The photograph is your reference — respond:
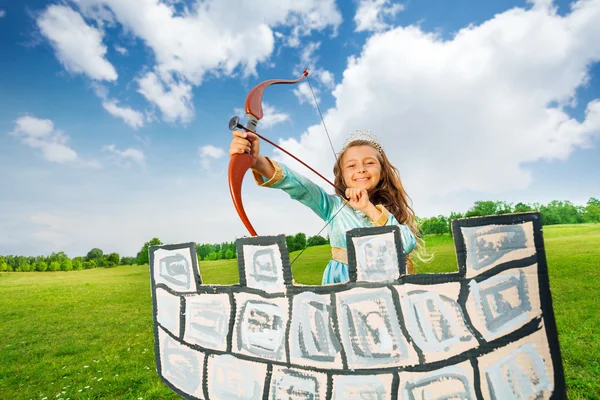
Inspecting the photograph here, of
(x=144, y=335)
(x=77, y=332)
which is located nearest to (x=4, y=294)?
(x=77, y=332)

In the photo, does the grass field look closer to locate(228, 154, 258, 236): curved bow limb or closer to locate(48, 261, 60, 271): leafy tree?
locate(228, 154, 258, 236): curved bow limb

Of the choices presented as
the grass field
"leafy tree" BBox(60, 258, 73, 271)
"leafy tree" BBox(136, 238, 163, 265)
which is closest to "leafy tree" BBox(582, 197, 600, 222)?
the grass field

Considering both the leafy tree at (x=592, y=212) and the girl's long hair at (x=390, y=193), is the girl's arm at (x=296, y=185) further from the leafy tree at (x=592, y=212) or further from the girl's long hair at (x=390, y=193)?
the leafy tree at (x=592, y=212)

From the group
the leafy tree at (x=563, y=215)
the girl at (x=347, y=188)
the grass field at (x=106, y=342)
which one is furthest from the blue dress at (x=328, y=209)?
the leafy tree at (x=563, y=215)

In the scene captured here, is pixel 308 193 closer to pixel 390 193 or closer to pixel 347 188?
pixel 347 188

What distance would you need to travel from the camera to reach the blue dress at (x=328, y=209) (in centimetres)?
166

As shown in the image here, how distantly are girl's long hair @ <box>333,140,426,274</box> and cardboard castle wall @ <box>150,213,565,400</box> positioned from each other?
745 millimetres

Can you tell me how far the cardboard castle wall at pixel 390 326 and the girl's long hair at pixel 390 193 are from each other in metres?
0.74

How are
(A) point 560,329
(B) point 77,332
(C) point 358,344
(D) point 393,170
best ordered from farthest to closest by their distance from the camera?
(B) point 77,332, (A) point 560,329, (D) point 393,170, (C) point 358,344

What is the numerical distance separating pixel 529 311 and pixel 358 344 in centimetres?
54

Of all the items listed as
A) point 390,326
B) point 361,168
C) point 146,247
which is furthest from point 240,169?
point 146,247

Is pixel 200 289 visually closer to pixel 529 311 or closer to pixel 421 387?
pixel 421 387

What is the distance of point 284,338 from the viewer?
1243mm

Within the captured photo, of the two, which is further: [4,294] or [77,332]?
[4,294]
